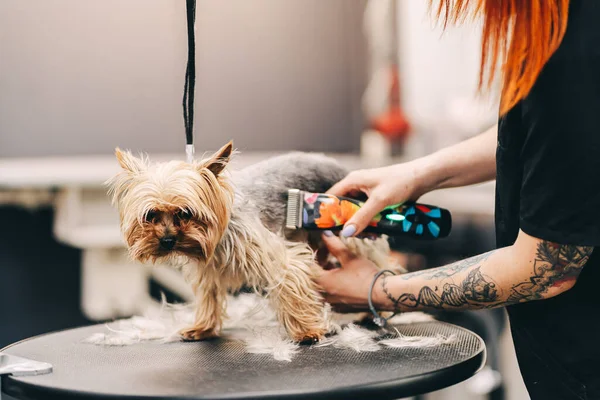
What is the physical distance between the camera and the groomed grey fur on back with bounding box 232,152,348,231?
3.64 ft

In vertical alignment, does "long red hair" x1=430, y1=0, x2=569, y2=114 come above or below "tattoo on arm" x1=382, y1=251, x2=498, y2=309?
above

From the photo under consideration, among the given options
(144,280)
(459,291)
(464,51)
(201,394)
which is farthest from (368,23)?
(201,394)

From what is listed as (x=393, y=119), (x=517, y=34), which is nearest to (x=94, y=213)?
(x=393, y=119)

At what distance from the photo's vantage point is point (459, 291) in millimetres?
992

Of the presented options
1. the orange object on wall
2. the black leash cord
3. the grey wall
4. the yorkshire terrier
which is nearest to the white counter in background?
the grey wall

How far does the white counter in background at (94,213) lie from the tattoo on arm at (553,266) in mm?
1695

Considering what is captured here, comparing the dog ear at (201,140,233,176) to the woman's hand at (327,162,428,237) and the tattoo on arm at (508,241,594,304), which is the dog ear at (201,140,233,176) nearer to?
the woman's hand at (327,162,428,237)

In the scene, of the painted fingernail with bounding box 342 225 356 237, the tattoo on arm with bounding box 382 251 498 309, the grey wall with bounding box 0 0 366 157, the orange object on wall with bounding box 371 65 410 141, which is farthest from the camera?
the orange object on wall with bounding box 371 65 410 141

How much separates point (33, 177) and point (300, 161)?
6.02 ft

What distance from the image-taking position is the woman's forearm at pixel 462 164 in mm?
1174

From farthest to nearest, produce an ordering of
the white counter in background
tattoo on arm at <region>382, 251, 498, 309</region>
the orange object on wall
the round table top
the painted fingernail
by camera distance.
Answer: the orange object on wall
the white counter in background
the painted fingernail
tattoo on arm at <region>382, 251, 498, 309</region>
the round table top

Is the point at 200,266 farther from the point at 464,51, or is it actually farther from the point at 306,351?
the point at 464,51

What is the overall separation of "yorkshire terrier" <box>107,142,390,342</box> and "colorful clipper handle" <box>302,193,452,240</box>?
63mm

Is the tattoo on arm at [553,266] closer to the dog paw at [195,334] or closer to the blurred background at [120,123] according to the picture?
the dog paw at [195,334]
